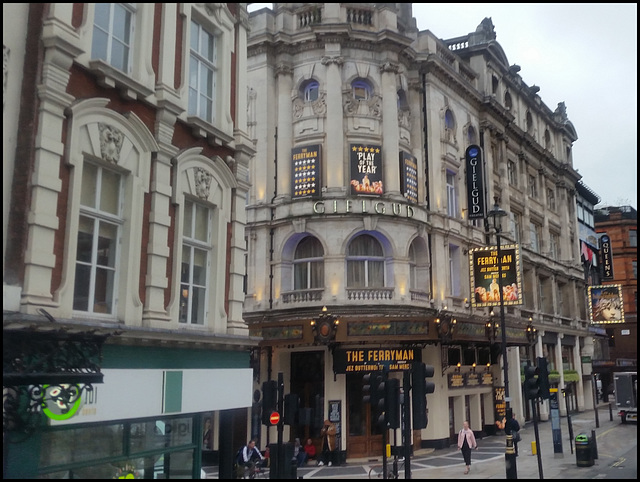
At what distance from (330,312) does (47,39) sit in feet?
63.8

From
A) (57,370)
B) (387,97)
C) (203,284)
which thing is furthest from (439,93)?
(57,370)

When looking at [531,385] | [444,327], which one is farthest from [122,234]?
[444,327]

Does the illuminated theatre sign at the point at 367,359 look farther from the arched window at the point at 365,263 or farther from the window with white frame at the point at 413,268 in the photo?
the window with white frame at the point at 413,268

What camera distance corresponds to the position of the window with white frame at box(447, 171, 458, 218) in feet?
118

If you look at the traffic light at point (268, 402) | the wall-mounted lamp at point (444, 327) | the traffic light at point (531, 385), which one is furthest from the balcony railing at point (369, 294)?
the traffic light at point (268, 402)

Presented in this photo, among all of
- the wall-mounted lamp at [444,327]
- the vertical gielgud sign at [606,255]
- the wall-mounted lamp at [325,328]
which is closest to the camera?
the wall-mounted lamp at [325,328]

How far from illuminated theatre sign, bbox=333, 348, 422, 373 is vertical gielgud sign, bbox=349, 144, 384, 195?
7354mm

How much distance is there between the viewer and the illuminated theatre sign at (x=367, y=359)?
92.8ft

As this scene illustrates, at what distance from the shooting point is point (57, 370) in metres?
10.3

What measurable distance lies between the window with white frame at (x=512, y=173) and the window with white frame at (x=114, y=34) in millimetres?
34876

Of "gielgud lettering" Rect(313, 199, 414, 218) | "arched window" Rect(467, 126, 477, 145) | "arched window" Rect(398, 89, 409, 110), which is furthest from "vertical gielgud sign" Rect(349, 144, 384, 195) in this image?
"arched window" Rect(467, 126, 477, 145)

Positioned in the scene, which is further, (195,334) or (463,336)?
(463,336)

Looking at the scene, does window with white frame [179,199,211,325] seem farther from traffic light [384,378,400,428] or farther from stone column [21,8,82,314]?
traffic light [384,378,400,428]

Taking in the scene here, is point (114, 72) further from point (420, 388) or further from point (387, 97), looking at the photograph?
point (387, 97)
